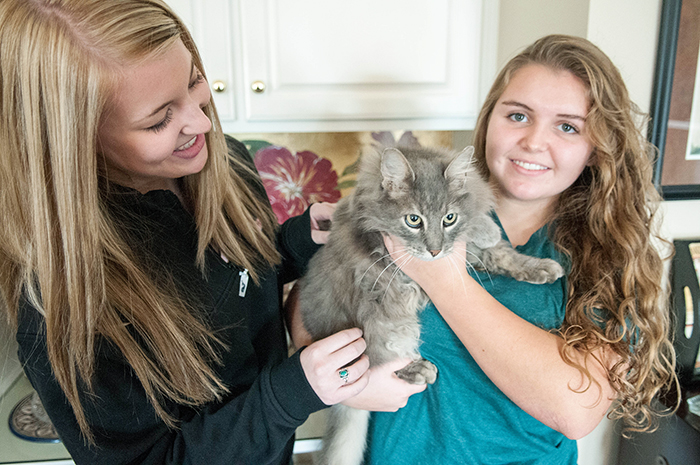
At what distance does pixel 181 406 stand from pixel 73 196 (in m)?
0.58

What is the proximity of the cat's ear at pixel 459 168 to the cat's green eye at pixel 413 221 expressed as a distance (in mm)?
139

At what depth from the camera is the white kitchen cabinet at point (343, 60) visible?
180cm

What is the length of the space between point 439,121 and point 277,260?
1.14 m

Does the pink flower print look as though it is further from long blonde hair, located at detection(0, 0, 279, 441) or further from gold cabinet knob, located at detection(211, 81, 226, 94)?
long blonde hair, located at detection(0, 0, 279, 441)

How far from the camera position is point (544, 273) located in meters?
1.19

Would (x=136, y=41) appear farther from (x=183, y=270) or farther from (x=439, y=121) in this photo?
(x=439, y=121)

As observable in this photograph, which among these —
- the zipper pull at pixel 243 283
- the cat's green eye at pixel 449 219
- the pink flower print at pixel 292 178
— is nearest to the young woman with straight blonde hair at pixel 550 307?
the cat's green eye at pixel 449 219

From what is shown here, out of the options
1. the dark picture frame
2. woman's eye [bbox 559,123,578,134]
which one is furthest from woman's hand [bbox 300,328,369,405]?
the dark picture frame

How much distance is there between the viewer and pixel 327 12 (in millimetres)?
1801

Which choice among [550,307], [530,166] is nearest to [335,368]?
[550,307]

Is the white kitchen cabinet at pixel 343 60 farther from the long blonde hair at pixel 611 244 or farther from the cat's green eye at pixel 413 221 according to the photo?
the cat's green eye at pixel 413 221

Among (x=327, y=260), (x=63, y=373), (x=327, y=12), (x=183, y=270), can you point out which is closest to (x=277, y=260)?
(x=327, y=260)

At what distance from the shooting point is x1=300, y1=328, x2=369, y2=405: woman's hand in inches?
39.6

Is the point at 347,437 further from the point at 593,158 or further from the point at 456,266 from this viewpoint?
the point at 593,158
